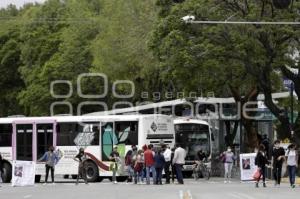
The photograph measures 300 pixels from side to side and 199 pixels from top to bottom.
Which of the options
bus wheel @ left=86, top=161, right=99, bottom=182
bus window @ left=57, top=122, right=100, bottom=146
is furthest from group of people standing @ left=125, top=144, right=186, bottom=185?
bus window @ left=57, top=122, right=100, bottom=146

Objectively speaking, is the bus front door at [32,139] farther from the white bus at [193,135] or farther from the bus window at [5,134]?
the white bus at [193,135]

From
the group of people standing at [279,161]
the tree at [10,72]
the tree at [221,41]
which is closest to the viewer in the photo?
the group of people standing at [279,161]

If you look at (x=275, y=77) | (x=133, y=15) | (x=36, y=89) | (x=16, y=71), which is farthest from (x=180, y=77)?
(x=16, y=71)

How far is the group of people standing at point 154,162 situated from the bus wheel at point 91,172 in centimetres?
232

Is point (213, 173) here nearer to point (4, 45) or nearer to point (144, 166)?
point (144, 166)

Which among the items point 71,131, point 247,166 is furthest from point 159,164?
point 71,131

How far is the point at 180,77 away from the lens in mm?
39375

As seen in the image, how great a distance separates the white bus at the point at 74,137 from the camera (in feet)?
128

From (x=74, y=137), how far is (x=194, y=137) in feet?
26.5

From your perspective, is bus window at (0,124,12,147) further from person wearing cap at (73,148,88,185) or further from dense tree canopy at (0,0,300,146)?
dense tree canopy at (0,0,300,146)

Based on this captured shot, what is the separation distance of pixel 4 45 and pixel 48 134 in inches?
1820

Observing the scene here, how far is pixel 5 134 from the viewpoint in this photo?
4066cm

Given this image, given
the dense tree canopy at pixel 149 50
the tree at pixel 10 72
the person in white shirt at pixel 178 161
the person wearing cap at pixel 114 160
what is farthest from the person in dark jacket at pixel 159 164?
the tree at pixel 10 72

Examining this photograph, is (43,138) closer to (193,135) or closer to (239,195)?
(193,135)
